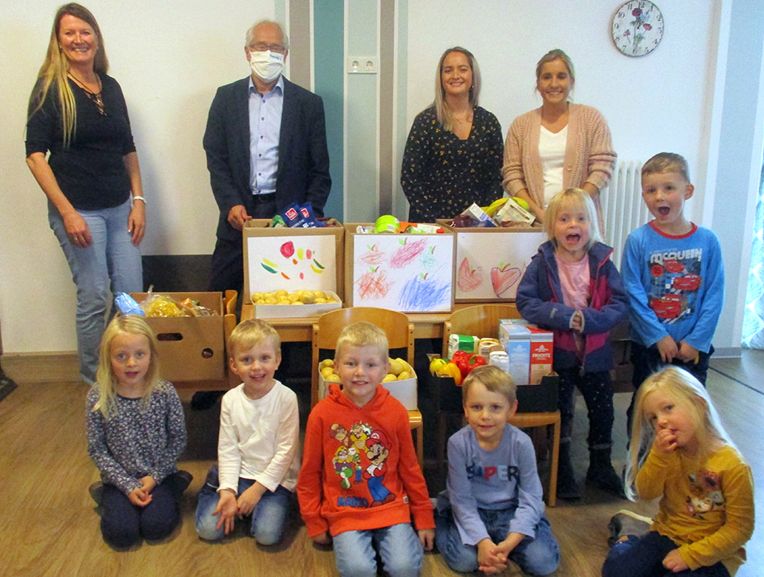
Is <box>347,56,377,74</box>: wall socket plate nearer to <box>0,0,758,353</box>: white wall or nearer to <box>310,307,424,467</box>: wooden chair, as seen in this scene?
<box>0,0,758,353</box>: white wall

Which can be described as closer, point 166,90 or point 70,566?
point 70,566

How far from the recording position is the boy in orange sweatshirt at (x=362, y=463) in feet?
6.72

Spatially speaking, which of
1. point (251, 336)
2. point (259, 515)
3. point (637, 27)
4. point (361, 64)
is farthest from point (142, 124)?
point (637, 27)

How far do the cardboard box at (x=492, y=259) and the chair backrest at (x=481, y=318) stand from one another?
10 centimetres

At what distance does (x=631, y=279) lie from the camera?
252cm

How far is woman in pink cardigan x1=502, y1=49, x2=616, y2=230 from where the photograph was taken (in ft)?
9.75

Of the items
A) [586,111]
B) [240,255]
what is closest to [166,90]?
[240,255]

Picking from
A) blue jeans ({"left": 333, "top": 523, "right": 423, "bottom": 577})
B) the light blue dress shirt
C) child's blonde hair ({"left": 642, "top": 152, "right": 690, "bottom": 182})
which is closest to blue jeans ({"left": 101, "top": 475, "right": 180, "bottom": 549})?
blue jeans ({"left": 333, "top": 523, "right": 423, "bottom": 577})

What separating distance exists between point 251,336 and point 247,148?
1.23 meters

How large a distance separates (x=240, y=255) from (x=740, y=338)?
284 cm

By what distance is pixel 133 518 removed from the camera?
84.5 inches

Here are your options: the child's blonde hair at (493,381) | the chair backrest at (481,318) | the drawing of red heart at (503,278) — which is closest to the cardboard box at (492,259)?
the drawing of red heart at (503,278)

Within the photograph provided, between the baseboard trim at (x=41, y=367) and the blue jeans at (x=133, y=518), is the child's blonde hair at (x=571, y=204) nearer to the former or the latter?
the blue jeans at (x=133, y=518)

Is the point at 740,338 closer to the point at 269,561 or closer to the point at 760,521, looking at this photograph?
the point at 760,521
